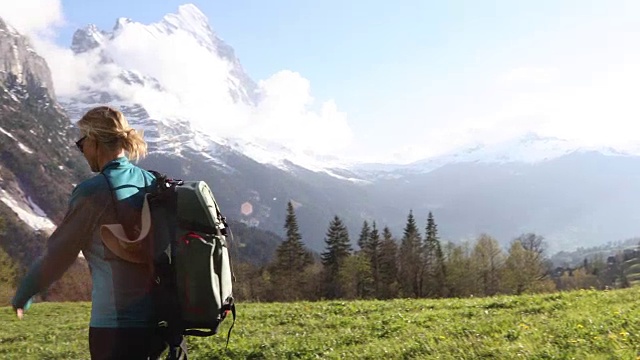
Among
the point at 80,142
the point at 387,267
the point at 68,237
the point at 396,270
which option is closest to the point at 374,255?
the point at 387,267

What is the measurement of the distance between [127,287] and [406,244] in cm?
8150

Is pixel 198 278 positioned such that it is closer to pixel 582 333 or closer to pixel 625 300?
pixel 582 333

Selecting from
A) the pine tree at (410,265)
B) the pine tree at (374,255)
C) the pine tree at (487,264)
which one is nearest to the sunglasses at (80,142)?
the pine tree at (374,255)

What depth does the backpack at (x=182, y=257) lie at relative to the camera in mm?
4570

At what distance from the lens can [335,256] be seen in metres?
85.9

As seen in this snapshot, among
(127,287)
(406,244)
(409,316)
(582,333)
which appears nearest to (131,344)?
(127,287)

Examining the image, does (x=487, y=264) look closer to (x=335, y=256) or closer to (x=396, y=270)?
(x=396, y=270)

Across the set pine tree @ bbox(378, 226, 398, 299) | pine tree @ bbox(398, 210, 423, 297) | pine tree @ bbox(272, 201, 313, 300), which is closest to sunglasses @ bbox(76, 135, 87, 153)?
pine tree @ bbox(378, 226, 398, 299)

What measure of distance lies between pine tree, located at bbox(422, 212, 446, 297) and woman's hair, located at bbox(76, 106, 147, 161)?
81257mm

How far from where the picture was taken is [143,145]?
17.1 feet

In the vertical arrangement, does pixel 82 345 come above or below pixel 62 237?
below

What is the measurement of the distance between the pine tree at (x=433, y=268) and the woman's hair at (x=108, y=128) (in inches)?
3199

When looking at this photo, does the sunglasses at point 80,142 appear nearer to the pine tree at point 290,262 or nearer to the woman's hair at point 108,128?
the woman's hair at point 108,128

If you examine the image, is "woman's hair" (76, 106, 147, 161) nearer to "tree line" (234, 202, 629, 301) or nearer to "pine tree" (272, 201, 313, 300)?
"tree line" (234, 202, 629, 301)
